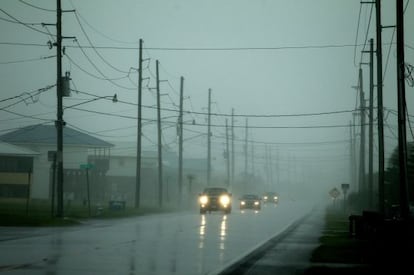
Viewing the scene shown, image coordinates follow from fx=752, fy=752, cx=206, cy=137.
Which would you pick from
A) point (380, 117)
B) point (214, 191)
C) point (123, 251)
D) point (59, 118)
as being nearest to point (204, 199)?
point (214, 191)

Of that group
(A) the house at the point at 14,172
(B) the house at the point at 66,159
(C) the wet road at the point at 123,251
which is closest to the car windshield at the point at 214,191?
(A) the house at the point at 14,172

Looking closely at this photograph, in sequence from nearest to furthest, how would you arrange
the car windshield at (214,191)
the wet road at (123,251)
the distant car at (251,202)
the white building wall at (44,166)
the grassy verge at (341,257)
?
the wet road at (123,251) < the grassy verge at (341,257) < the car windshield at (214,191) < the distant car at (251,202) < the white building wall at (44,166)

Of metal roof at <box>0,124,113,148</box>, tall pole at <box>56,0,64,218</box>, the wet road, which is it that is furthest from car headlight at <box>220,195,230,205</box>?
metal roof at <box>0,124,113,148</box>

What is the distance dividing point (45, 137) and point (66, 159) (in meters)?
3.47

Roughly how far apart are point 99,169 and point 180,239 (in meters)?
56.6

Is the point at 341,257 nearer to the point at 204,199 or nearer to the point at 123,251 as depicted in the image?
the point at 123,251

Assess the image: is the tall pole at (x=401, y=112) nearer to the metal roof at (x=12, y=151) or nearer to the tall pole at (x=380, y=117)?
the tall pole at (x=380, y=117)

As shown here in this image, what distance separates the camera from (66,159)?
8662 cm

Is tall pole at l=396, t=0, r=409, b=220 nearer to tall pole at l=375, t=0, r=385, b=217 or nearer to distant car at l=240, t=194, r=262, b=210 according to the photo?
tall pole at l=375, t=0, r=385, b=217

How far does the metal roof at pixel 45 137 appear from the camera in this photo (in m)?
84.9

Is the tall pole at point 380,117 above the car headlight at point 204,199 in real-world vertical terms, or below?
above

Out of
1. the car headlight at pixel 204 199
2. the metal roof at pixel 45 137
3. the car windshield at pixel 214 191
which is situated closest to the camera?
the car headlight at pixel 204 199

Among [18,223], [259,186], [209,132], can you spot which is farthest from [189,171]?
[18,223]

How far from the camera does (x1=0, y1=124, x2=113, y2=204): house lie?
260ft
